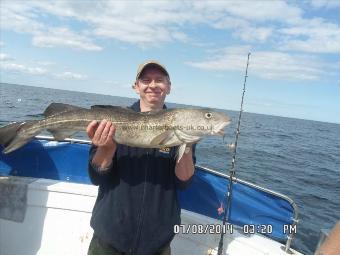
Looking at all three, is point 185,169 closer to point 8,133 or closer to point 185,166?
point 185,166

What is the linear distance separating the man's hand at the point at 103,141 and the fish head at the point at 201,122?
2.63 feet

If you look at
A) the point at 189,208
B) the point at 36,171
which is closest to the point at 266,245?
the point at 189,208

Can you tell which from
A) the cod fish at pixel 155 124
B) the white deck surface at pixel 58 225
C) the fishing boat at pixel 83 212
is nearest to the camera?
the cod fish at pixel 155 124

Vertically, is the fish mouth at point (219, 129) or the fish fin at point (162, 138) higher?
the fish mouth at point (219, 129)

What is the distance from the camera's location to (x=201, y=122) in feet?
14.0

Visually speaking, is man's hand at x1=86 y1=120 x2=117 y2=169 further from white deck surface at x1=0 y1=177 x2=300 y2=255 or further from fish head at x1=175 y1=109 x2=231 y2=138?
white deck surface at x1=0 y1=177 x2=300 y2=255

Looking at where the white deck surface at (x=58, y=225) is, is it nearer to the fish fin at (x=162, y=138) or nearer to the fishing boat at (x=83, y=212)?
the fishing boat at (x=83, y=212)

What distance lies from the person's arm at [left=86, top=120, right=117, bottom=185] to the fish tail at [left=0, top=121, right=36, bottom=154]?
105 centimetres

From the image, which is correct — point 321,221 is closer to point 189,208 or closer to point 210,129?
point 189,208

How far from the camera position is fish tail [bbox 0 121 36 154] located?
454 centimetres

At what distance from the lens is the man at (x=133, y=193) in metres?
4.01

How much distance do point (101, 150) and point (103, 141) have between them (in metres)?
0.10

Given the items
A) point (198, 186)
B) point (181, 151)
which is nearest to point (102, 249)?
point (181, 151)

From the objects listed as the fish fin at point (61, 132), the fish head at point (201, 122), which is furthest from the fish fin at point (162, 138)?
the fish fin at point (61, 132)
